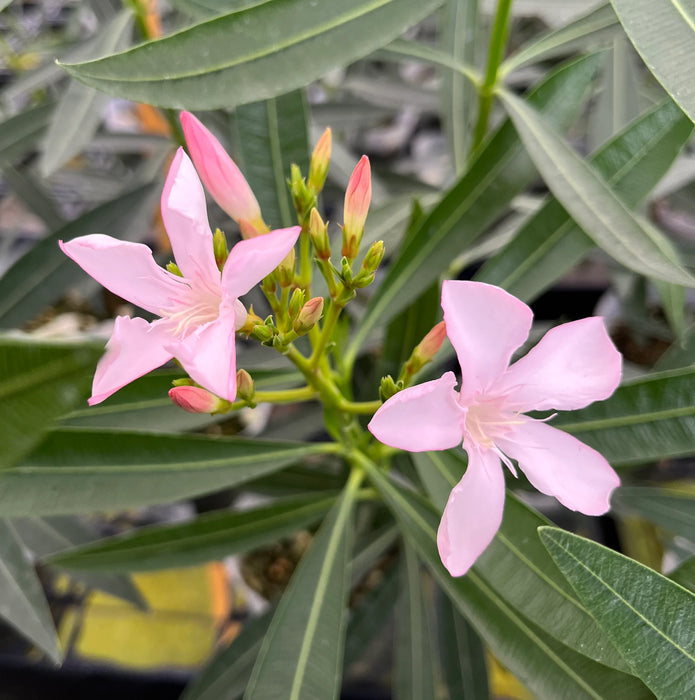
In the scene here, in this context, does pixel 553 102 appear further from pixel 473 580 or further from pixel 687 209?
pixel 687 209

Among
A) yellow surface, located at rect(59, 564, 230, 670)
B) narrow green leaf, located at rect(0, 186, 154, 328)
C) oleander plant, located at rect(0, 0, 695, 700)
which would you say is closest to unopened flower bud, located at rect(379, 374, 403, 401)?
oleander plant, located at rect(0, 0, 695, 700)

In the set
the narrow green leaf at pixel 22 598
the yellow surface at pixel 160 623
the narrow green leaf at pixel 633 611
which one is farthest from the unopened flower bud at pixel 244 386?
the yellow surface at pixel 160 623

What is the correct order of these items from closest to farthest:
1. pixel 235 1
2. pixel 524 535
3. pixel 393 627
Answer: pixel 524 535, pixel 235 1, pixel 393 627

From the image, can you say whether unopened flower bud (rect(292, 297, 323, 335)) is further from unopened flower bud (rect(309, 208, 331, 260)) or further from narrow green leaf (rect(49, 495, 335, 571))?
narrow green leaf (rect(49, 495, 335, 571))

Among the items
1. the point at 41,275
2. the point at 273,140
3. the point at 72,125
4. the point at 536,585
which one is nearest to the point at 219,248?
the point at 273,140

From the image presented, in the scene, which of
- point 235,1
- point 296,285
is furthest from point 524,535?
point 235,1
